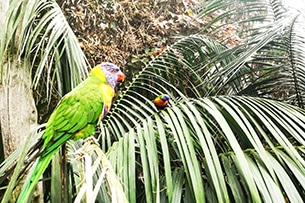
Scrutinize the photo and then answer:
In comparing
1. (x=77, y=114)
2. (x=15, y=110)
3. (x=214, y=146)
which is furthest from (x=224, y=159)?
(x=15, y=110)

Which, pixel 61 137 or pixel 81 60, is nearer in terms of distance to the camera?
pixel 61 137

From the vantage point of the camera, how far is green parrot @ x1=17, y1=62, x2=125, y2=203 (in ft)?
3.16

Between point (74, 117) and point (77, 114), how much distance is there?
0.02 meters

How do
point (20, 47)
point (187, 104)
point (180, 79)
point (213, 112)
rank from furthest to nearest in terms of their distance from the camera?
point (180, 79), point (20, 47), point (187, 104), point (213, 112)

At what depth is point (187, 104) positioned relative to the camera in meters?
1.09

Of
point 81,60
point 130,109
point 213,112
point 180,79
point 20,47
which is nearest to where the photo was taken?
point 213,112

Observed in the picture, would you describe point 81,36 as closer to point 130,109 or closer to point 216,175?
point 130,109

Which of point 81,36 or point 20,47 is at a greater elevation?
point 81,36

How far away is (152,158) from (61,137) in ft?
0.95

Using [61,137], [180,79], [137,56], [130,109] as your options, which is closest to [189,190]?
[61,137]

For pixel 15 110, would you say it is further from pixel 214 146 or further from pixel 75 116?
pixel 214 146

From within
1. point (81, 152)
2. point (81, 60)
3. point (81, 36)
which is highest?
point (81, 36)

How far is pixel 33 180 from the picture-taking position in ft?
2.65

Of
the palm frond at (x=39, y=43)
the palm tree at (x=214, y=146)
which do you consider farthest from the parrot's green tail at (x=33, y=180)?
the palm frond at (x=39, y=43)
